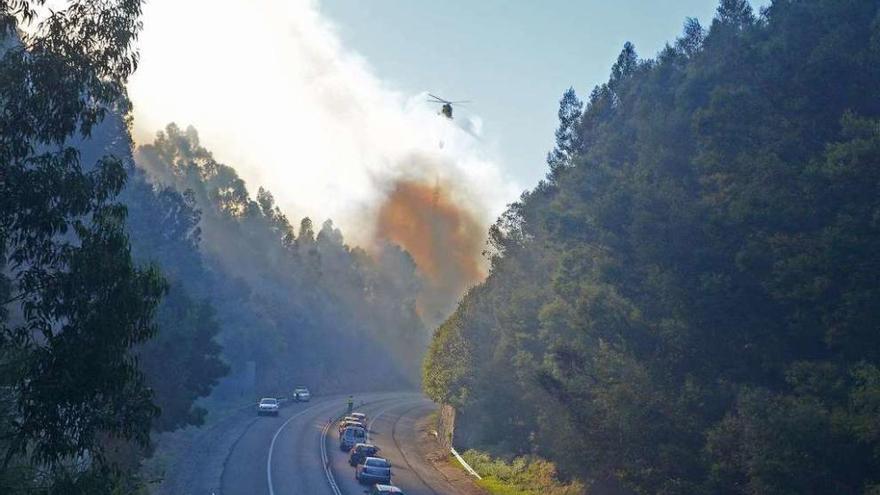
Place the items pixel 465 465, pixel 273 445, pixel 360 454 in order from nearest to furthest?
pixel 360 454
pixel 465 465
pixel 273 445

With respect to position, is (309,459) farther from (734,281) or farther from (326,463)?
(734,281)

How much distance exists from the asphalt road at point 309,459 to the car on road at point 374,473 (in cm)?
59

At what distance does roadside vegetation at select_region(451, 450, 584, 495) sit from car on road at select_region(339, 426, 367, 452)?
7.08 m

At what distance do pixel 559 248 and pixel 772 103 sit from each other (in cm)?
1984

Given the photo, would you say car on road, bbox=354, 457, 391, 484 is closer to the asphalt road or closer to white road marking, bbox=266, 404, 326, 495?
the asphalt road

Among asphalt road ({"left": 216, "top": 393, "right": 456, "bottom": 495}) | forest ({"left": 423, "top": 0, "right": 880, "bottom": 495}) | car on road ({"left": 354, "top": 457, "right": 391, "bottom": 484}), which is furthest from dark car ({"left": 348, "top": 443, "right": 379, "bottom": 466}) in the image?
forest ({"left": 423, "top": 0, "right": 880, "bottom": 495})

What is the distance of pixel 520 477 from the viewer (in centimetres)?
5409

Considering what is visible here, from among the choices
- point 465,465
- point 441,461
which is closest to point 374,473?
point 465,465

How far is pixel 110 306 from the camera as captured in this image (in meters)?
15.2

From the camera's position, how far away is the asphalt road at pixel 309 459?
4675 centimetres

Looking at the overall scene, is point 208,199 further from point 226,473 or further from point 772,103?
point 772,103

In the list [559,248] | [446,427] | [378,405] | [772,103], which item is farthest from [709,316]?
[378,405]

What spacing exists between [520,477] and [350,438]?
13810mm

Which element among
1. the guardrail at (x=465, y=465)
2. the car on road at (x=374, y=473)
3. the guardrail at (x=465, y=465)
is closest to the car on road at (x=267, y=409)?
the guardrail at (x=465, y=465)
